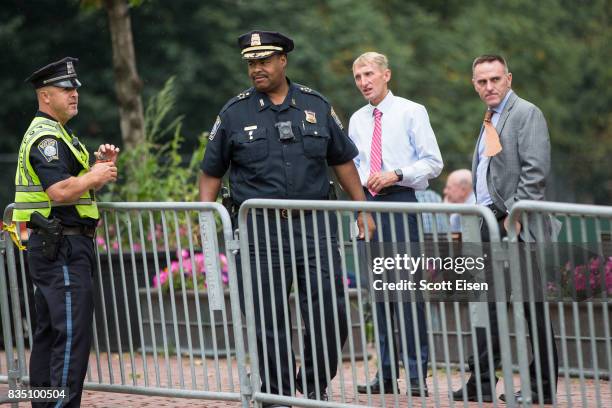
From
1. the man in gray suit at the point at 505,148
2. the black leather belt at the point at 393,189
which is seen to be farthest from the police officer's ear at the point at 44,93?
the man in gray suit at the point at 505,148

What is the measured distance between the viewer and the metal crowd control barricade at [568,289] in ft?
A: 18.3

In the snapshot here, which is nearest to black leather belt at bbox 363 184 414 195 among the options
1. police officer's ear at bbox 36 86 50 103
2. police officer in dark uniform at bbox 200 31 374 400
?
police officer in dark uniform at bbox 200 31 374 400

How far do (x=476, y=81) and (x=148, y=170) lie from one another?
4815 mm

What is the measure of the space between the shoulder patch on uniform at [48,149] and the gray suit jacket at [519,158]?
251 cm

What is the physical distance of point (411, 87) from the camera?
99.5 feet

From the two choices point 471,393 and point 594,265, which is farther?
point 471,393

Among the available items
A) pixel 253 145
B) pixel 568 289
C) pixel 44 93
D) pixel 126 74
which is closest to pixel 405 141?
pixel 253 145

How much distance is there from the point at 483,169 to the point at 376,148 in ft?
2.48

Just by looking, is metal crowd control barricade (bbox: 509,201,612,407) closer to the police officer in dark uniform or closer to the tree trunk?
the police officer in dark uniform

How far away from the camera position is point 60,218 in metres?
7.03

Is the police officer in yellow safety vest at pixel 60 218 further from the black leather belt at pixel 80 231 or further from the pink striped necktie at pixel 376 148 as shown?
the pink striped necktie at pixel 376 148

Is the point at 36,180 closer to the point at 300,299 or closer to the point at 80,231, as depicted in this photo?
the point at 80,231

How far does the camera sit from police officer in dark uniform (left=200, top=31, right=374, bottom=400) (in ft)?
22.4

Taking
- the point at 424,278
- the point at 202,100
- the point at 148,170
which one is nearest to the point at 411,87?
the point at 202,100
